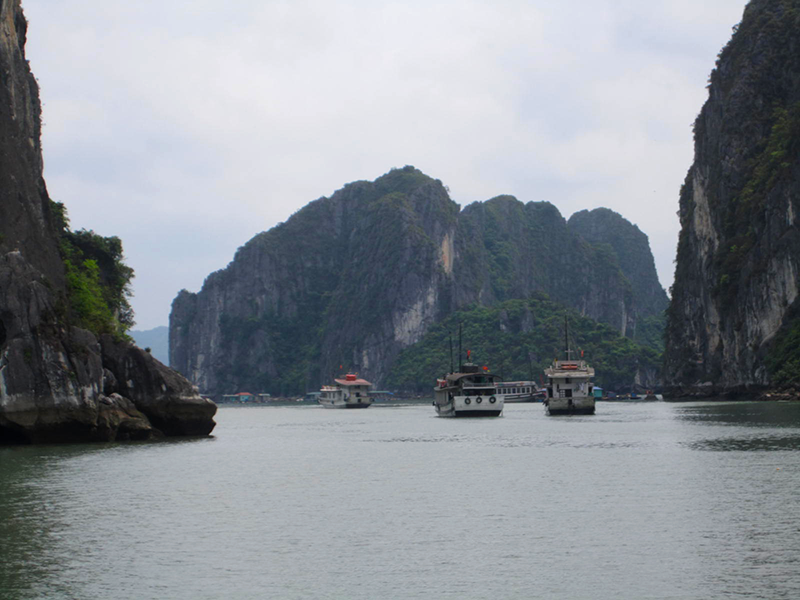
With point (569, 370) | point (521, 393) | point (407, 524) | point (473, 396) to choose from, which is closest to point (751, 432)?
point (407, 524)

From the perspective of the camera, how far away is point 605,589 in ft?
49.8

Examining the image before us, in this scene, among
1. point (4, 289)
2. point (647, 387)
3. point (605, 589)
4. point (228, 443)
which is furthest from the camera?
point (647, 387)

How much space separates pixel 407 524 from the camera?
848 inches

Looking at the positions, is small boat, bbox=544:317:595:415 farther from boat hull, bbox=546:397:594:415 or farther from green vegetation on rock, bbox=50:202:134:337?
green vegetation on rock, bbox=50:202:134:337

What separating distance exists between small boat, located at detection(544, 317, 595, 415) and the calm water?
40590mm

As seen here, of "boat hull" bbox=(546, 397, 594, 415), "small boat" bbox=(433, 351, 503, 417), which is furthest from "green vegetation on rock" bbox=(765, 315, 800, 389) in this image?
"small boat" bbox=(433, 351, 503, 417)

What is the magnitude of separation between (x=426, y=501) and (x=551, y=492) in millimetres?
3706

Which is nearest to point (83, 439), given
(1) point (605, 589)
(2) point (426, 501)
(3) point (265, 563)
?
(2) point (426, 501)

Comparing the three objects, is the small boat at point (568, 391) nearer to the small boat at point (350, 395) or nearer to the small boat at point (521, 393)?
the small boat at point (350, 395)

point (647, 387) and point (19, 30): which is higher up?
point (19, 30)

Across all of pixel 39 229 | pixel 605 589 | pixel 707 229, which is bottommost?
pixel 605 589

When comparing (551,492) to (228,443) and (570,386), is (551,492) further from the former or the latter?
(570,386)

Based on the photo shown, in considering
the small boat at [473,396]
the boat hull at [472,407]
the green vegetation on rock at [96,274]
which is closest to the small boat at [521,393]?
the boat hull at [472,407]

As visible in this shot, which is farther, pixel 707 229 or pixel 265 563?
pixel 707 229
